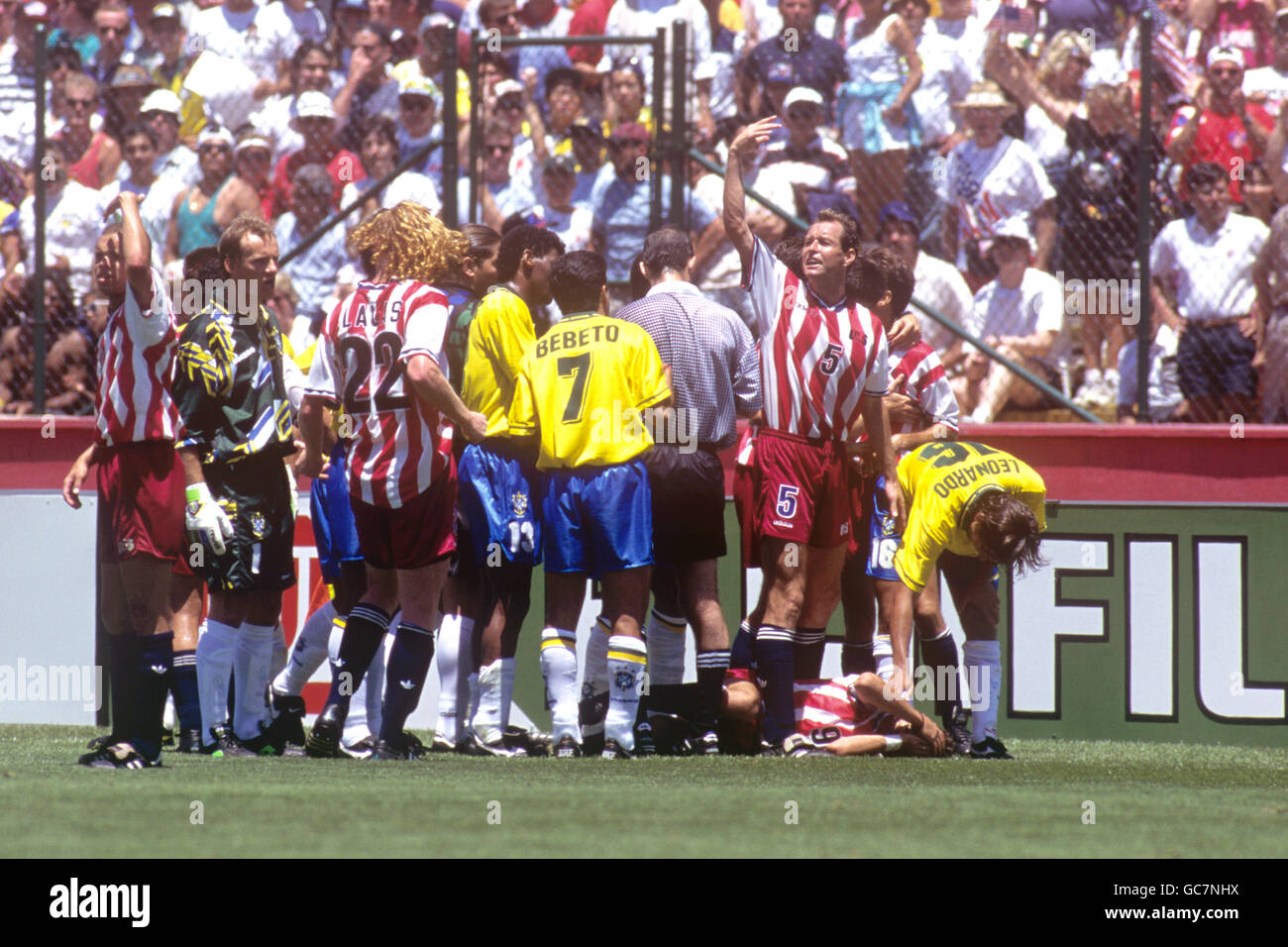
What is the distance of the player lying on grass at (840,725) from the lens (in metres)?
7.12

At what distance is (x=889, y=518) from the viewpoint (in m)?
7.60

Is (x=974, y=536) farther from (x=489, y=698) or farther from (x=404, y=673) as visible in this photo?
(x=404, y=673)

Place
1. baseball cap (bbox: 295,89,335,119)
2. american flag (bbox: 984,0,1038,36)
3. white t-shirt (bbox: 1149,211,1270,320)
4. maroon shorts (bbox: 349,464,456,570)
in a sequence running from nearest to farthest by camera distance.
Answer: maroon shorts (bbox: 349,464,456,570) → white t-shirt (bbox: 1149,211,1270,320) → american flag (bbox: 984,0,1038,36) → baseball cap (bbox: 295,89,335,119)

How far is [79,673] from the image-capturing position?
29.6 feet

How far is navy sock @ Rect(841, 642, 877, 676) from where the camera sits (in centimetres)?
789

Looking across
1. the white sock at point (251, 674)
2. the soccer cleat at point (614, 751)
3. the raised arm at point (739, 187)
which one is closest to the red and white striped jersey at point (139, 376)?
the white sock at point (251, 674)

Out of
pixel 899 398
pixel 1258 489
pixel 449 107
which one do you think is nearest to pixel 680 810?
pixel 899 398

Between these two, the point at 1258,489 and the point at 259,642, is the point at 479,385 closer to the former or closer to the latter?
the point at 259,642

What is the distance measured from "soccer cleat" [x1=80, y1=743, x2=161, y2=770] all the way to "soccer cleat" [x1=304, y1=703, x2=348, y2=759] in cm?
86

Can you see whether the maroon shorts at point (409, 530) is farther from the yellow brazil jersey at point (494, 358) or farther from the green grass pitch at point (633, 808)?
the green grass pitch at point (633, 808)

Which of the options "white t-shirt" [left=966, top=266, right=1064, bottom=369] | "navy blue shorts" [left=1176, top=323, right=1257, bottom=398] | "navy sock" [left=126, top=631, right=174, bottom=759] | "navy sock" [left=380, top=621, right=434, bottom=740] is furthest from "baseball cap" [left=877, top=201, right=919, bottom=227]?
"navy sock" [left=126, top=631, right=174, bottom=759]

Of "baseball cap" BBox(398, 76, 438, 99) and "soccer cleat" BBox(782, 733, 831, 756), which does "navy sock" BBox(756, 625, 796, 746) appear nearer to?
"soccer cleat" BBox(782, 733, 831, 756)

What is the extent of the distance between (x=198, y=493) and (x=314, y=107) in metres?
5.46

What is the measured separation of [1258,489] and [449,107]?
4667mm
